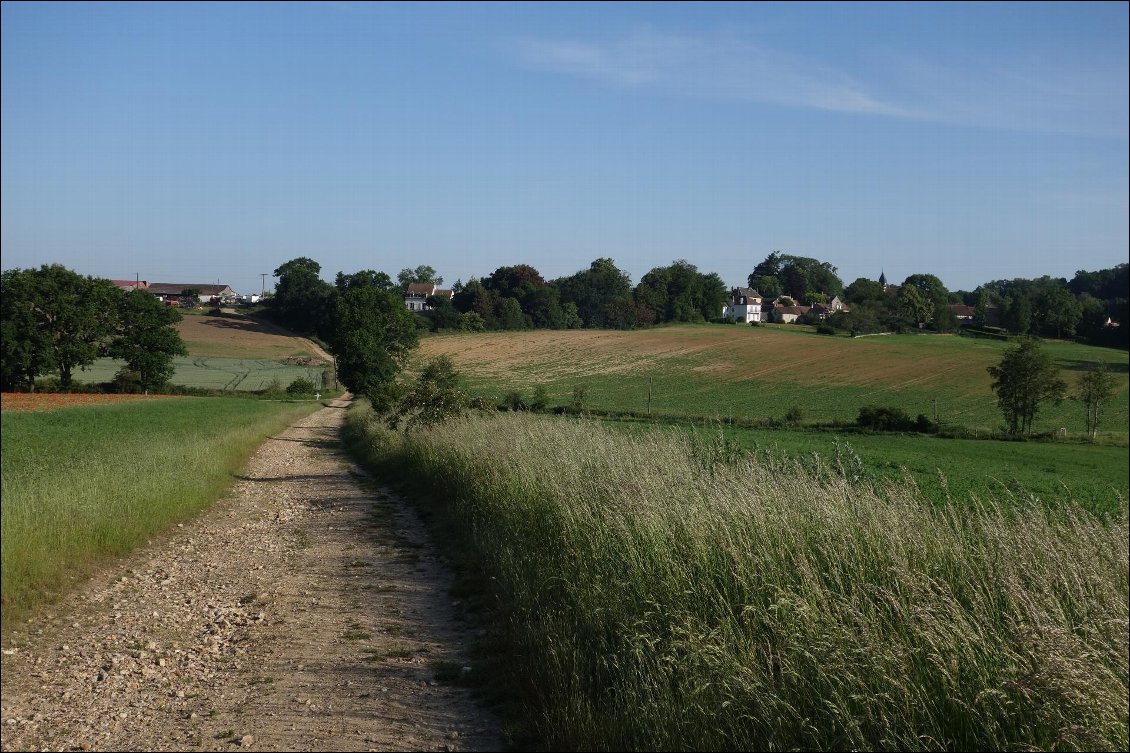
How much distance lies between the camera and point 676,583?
20.7 ft

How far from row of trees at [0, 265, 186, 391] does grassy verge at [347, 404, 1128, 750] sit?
23.3 m

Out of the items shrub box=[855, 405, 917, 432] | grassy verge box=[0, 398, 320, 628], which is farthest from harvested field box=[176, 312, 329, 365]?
shrub box=[855, 405, 917, 432]

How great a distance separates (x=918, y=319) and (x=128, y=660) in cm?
2405

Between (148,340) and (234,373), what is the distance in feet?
49.1

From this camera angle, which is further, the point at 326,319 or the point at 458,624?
the point at 326,319

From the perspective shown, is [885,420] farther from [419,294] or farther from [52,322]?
[419,294]

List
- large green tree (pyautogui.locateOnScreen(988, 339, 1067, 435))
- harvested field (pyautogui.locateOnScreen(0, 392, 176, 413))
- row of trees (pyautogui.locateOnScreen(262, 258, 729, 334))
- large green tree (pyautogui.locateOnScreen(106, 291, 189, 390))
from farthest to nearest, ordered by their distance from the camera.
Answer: row of trees (pyautogui.locateOnScreen(262, 258, 729, 334)) → large green tree (pyautogui.locateOnScreen(106, 291, 189, 390)) → harvested field (pyautogui.locateOnScreen(0, 392, 176, 413)) → large green tree (pyautogui.locateOnScreen(988, 339, 1067, 435))

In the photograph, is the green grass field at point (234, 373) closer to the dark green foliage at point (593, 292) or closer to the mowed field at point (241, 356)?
the mowed field at point (241, 356)

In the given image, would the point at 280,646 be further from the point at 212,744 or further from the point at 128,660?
the point at 212,744

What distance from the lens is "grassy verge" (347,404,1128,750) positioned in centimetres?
394

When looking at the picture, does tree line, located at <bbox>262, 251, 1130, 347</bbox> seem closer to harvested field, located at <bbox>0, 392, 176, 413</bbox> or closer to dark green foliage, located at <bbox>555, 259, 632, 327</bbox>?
dark green foliage, located at <bbox>555, 259, 632, 327</bbox>

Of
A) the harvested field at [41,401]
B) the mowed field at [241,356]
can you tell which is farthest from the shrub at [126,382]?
the harvested field at [41,401]

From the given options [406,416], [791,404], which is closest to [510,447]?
[406,416]

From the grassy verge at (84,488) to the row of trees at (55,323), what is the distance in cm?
404
